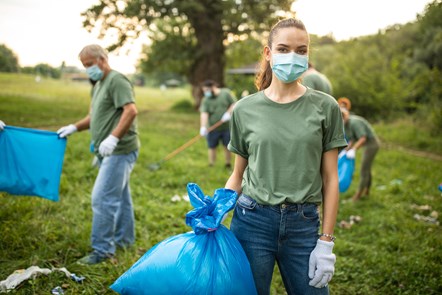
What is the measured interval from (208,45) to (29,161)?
1492cm

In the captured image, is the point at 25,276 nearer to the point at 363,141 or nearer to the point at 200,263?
the point at 200,263

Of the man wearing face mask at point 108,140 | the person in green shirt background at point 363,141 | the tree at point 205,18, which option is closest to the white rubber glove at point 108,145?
the man wearing face mask at point 108,140

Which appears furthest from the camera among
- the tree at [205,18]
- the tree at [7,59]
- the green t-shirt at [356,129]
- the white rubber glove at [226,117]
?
the tree at [205,18]

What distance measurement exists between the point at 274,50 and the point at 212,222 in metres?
0.87

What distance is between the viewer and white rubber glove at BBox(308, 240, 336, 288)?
1611 millimetres

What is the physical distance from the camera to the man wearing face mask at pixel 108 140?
127 inches

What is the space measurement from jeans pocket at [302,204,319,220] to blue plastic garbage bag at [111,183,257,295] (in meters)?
0.32

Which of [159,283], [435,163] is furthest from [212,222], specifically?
[435,163]

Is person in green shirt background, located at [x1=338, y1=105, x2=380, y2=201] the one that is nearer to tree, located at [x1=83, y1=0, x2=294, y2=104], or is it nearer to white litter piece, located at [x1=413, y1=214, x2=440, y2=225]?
white litter piece, located at [x1=413, y1=214, x2=440, y2=225]

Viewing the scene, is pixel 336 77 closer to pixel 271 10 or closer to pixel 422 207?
pixel 271 10

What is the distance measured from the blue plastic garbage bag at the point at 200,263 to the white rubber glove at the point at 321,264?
0.90 feet

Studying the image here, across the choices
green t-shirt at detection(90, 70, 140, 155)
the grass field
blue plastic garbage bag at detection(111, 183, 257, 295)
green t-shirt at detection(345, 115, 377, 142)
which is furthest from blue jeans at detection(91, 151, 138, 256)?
green t-shirt at detection(345, 115, 377, 142)

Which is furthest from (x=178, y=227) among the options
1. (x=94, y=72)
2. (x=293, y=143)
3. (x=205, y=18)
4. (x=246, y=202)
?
(x=205, y=18)

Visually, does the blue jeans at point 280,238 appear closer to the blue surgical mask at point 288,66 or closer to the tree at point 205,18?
the blue surgical mask at point 288,66
